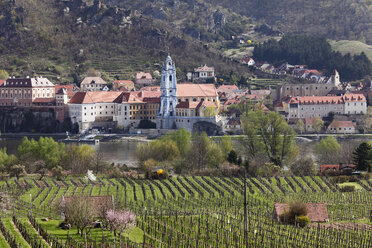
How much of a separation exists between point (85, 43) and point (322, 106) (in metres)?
44.6

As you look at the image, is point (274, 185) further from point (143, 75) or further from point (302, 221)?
point (143, 75)

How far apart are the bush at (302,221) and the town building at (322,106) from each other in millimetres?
56813

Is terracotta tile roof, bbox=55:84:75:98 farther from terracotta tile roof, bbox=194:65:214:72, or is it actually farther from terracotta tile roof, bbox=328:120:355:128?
terracotta tile roof, bbox=328:120:355:128

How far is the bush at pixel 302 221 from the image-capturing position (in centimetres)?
3409

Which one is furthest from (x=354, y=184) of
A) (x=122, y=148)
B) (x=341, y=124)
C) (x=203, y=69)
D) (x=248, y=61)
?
(x=248, y=61)

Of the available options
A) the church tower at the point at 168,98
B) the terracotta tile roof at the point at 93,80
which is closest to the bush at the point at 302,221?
the church tower at the point at 168,98

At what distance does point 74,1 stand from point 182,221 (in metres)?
108

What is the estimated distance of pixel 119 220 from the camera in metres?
30.2

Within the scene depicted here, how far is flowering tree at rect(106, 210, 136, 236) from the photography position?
1192 inches

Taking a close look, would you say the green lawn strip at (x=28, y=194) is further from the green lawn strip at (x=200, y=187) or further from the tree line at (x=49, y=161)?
the green lawn strip at (x=200, y=187)

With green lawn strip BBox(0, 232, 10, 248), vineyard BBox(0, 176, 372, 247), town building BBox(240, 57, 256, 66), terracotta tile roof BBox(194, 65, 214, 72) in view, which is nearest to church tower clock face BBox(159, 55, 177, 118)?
terracotta tile roof BBox(194, 65, 214, 72)

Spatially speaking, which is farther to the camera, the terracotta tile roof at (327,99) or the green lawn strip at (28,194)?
the terracotta tile roof at (327,99)

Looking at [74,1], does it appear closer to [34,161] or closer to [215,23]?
[215,23]

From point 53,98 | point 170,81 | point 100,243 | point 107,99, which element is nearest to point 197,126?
point 170,81
